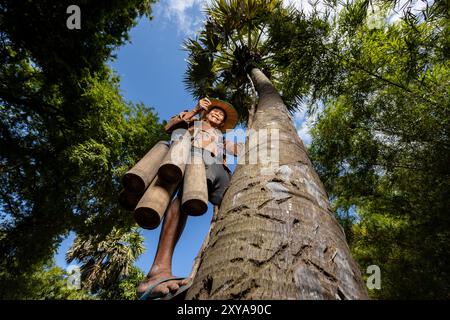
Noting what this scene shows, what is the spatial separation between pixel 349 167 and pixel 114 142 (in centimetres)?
525

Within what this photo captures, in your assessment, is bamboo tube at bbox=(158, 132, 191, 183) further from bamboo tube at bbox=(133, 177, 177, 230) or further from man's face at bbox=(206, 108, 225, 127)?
man's face at bbox=(206, 108, 225, 127)

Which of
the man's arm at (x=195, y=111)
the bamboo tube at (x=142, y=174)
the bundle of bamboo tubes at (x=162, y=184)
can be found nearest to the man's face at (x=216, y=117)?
the man's arm at (x=195, y=111)

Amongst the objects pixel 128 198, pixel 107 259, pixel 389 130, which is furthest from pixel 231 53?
pixel 107 259

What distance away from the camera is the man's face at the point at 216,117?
3.96 metres

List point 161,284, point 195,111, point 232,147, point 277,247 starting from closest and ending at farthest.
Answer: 1. point 277,247
2. point 161,284
3. point 195,111
4. point 232,147

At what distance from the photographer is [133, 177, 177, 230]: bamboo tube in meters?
1.99

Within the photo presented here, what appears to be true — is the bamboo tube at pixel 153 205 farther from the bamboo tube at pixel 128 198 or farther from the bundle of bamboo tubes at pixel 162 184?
the bamboo tube at pixel 128 198

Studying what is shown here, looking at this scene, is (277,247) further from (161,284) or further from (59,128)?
(59,128)

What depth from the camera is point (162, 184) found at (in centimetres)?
221

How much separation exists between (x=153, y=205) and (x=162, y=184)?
247 millimetres

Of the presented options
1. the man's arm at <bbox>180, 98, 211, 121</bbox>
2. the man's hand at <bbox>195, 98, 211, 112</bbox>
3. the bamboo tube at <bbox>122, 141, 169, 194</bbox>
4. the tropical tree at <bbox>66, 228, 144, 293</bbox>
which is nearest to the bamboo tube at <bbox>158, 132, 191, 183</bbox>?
the bamboo tube at <bbox>122, 141, 169, 194</bbox>

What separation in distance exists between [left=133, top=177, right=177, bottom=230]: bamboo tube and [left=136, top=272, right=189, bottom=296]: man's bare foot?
1.19 ft
